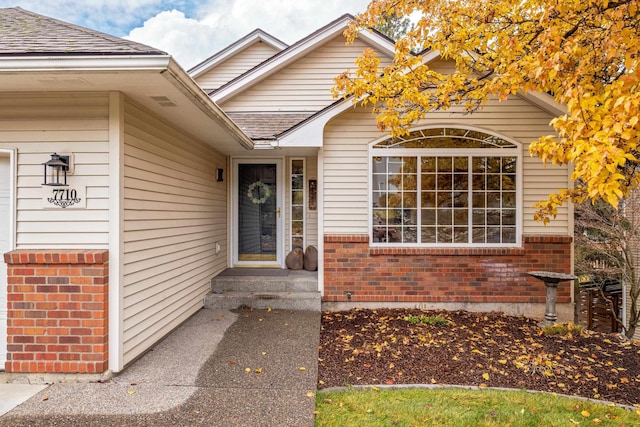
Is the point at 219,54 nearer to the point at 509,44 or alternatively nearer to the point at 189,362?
the point at 509,44

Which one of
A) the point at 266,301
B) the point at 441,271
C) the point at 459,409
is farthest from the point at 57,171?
the point at 441,271

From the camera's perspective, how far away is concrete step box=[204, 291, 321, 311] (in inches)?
226

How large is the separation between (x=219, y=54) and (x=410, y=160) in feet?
22.1

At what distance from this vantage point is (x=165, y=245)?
14.8 ft

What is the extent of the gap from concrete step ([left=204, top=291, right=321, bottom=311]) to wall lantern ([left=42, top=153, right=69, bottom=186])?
121 inches

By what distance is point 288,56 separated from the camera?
7105 millimetres

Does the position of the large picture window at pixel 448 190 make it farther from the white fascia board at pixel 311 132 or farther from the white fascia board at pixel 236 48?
the white fascia board at pixel 236 48

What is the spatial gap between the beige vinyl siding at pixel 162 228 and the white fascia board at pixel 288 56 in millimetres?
1614

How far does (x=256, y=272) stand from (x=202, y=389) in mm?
3464

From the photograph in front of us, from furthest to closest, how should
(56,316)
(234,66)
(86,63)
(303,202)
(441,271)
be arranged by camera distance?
(234,66) < (303,202) < (441,271) < (56,316) < (86,63)

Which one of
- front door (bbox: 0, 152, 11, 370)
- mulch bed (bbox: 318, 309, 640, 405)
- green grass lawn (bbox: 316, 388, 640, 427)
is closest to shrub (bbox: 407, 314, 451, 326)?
mulch bed (bbox: 318, 309, 640, 405)

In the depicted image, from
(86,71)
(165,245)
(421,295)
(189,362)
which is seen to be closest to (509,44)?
(421,295)

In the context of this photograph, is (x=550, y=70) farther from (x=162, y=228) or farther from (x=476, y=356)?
(x=162, y=228)

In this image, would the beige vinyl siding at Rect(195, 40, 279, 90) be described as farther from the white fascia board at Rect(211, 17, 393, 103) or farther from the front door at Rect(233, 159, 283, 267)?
the front door at Rect(233, 159, 283, 267)
